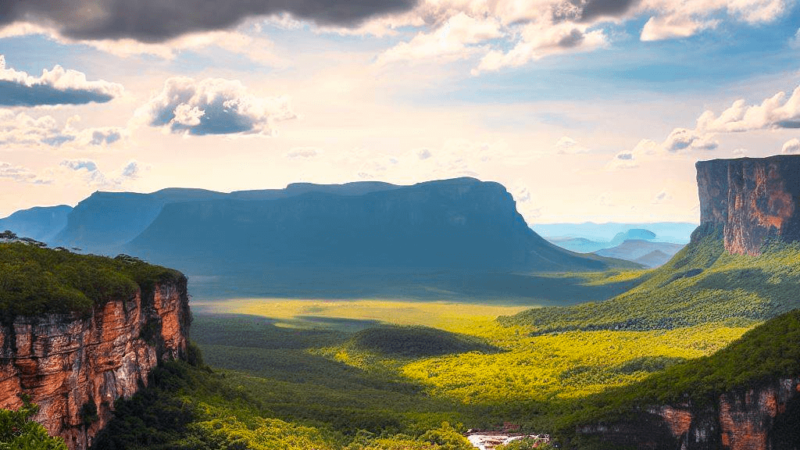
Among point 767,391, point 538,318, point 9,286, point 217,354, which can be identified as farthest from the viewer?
point 538,318

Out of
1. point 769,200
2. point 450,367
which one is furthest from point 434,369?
point 769,200

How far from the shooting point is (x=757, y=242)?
191875mm

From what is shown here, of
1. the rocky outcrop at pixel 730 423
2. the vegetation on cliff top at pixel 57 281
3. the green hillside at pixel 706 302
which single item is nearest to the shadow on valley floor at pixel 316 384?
the rocky outcrop at pixel 730 423

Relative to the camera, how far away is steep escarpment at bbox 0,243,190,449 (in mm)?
44688

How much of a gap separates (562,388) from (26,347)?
76875 mm

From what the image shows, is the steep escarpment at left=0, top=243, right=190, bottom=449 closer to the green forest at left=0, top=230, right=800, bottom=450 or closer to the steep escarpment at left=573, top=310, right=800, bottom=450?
the green forest at left=0, top=230, right=800, bottom=450

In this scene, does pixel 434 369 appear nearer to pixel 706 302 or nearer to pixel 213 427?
pixel 213 427

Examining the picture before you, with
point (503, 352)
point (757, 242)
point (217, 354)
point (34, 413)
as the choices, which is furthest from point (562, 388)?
point (757, 242)

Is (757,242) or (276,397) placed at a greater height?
(757,242)

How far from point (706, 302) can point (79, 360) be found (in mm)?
149010

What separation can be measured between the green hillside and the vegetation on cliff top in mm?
123666

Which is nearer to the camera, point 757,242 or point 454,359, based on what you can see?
point 454,359

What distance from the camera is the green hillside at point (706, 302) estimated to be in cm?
15100

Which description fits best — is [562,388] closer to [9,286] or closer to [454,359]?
[454,359]
